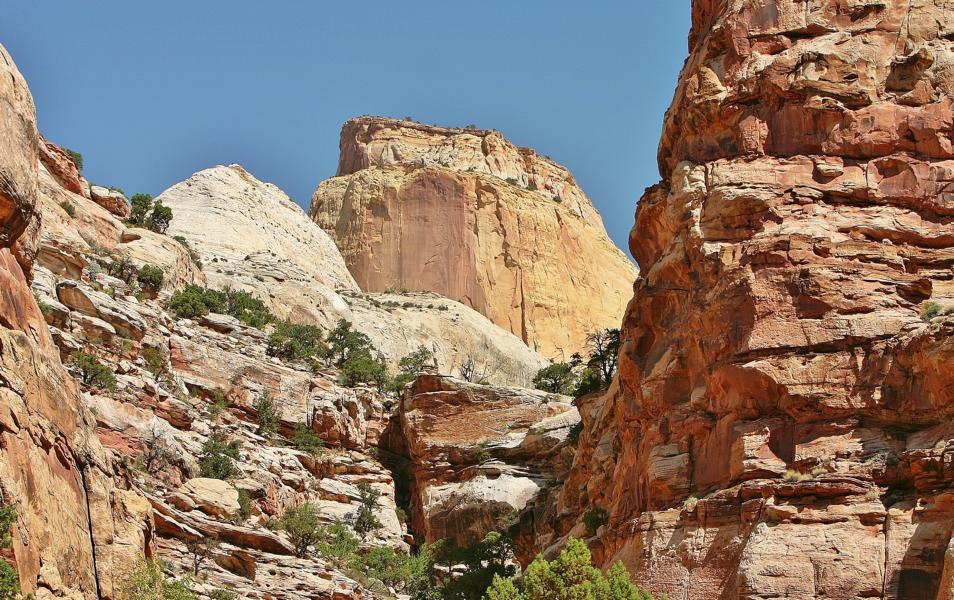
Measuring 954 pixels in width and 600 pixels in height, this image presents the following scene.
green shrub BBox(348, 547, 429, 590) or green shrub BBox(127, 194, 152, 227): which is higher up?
green shrub BBox(127, 194, 152, 227)

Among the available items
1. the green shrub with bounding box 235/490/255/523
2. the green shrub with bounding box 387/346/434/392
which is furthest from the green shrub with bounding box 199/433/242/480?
the green shrub with bounding box 387/346/434/392

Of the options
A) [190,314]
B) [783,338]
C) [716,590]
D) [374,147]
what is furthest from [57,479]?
[374,147]

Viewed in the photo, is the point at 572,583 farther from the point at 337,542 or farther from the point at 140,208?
the point at 140,208

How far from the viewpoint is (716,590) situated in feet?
120

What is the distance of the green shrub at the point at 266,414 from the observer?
64562 mm

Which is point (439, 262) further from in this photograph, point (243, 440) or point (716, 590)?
point (716, 590)

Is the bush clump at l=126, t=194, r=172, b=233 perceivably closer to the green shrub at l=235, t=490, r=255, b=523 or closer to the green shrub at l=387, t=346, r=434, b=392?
the green shrub at l=387, t=346, r=434, b=392

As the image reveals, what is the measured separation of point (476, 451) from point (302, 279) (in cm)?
3021

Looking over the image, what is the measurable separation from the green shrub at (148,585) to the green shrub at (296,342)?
119ft

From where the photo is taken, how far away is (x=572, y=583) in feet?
116

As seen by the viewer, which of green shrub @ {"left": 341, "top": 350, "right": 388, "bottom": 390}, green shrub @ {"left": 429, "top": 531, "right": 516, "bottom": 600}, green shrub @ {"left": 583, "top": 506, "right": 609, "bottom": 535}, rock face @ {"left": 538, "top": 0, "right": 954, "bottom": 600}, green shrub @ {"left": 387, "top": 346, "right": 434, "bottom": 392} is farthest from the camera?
green shrub @ {"left": 387, "top": 346, "right": 434, "bottom": 392}

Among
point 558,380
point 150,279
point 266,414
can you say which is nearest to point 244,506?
point 266,414

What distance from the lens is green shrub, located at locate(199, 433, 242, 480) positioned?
52.5 metres

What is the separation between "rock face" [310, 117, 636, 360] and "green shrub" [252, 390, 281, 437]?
167 feet
